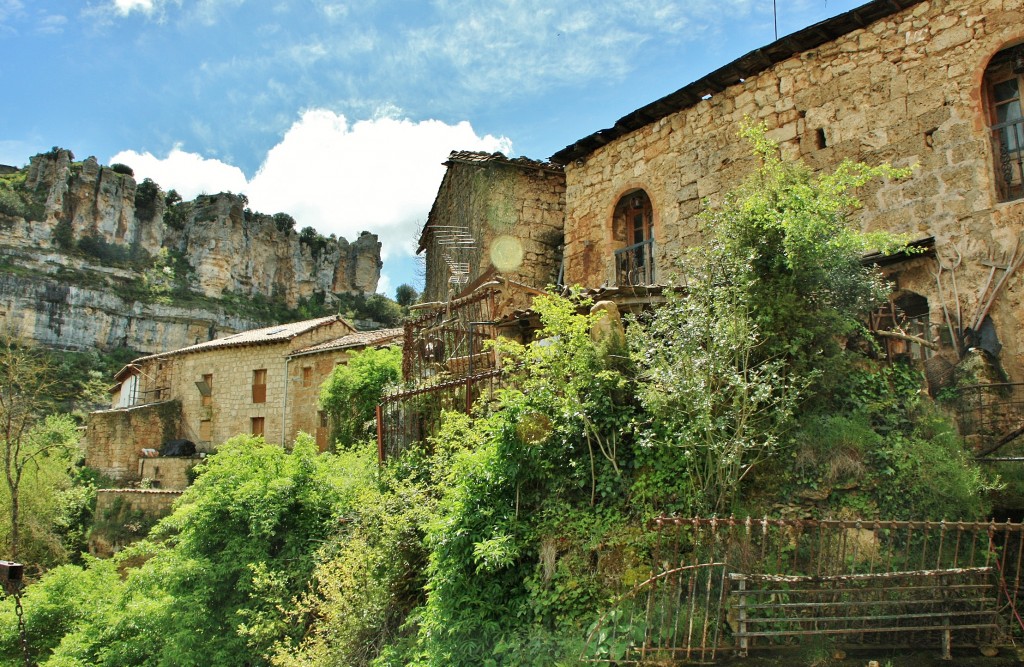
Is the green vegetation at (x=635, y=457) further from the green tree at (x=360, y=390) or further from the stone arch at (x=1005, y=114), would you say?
the green tree at (x=360, y=390)

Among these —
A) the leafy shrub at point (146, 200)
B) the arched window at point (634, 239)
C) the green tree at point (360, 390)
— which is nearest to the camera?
the arched window at point (634, 239)

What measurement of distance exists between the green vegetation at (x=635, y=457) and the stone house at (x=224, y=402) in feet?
44.3

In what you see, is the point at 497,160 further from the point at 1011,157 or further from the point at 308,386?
the point at 308,386

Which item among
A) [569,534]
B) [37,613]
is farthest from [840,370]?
[37,613]

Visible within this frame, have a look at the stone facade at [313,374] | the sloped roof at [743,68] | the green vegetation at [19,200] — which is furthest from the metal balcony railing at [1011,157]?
the green vegetation at [19,200]

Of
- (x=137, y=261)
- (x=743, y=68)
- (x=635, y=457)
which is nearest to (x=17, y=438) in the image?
(x=635, y=457)

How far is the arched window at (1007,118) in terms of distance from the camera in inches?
314

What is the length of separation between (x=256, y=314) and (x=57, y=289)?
492 inches

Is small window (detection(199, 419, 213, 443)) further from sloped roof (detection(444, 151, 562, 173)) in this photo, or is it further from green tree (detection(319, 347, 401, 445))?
sloped roof (detection(444, 151, 562, 173))

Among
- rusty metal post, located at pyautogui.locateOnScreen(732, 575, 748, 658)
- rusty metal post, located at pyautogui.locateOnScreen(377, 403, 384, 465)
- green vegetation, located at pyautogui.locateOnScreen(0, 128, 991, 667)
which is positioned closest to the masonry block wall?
rusty metal post, located at pyautogui.locateOnScreen(377, 403, 384, 465)

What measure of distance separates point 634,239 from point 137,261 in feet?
157

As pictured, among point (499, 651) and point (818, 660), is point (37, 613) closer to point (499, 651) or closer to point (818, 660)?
point (499, 651)

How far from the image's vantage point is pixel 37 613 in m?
11.8

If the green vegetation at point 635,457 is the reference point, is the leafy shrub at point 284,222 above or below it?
above
